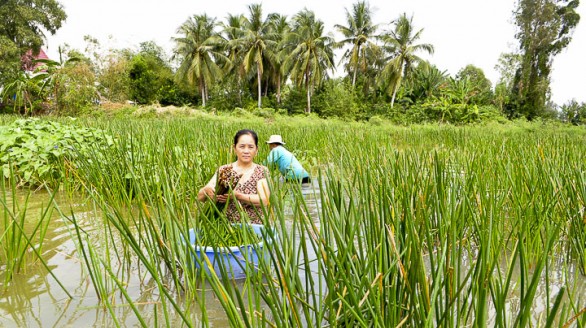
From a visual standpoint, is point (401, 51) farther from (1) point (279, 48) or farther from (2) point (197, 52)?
(2) point (197, 52)

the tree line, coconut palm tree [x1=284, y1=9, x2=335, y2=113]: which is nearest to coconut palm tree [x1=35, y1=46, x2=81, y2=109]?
the tree line

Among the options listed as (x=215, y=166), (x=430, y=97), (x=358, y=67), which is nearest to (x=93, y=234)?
(x=215, y=166)

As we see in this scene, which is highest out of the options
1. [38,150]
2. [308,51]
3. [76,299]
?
[308,51]

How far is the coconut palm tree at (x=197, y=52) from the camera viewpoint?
27.0 meters

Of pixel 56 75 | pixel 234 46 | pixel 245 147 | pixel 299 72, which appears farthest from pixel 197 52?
pixel 245 147

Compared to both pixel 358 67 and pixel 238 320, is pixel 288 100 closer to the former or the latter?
pixel 358 67

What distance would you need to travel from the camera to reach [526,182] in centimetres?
235

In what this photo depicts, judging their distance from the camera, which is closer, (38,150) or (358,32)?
(38,150)

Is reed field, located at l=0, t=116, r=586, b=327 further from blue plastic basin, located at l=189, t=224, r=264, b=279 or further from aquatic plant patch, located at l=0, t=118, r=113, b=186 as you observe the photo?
aquatic plant patch, located at l=0, t=118, r=113, b=186

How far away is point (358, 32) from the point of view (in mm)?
27047

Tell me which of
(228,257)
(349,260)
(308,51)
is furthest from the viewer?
(308,51)

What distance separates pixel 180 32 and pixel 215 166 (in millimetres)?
27037

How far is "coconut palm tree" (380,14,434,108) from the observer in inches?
1008

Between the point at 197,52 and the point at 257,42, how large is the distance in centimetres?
411
